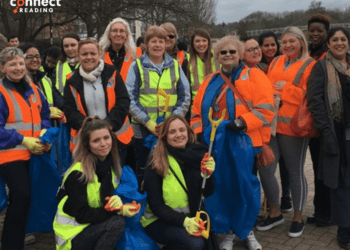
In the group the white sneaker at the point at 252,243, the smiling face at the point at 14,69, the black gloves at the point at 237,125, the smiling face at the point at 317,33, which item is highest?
the smiling face at the point at 317,33

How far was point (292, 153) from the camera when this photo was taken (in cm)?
428

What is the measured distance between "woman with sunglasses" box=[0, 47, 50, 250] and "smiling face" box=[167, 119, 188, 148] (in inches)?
47.1

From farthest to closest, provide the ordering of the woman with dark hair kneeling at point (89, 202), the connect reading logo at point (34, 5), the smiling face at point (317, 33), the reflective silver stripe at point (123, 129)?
the connect reading logo at point (34, 5) → the smiling face at point (317, 33) → the reflective silver stripe at point (123, 129) → the woman with dark hair kneeling at point (89, 202)

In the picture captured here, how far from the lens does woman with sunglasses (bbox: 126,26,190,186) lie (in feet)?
14.1

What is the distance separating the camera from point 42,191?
409 cm

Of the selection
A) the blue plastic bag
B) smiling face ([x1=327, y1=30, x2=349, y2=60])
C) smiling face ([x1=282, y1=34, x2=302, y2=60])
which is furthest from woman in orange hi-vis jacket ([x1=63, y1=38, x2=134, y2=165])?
smiling face ([x1=327, y1=30, x2=349, y2=60])

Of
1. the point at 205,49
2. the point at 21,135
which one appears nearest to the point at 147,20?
the point at 205,49

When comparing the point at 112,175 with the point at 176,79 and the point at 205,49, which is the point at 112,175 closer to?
the point at 176,79

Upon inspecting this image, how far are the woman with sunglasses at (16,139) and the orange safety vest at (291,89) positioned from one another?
2.30 m

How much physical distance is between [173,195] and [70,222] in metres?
0.83

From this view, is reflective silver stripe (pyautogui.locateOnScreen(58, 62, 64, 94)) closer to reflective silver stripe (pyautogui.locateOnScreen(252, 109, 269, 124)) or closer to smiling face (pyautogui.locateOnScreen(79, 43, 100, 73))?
smiling face (pyautogui.locateOnScreen(79, 43, 100, 73))

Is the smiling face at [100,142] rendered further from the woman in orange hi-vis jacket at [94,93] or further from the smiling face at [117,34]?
the smiling face at [117,34]

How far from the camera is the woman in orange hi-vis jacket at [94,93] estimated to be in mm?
4008

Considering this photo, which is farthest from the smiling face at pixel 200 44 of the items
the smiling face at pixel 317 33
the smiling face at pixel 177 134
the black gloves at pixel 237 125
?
the smiling face at pixel 177 134
